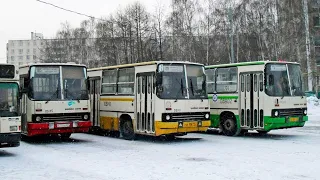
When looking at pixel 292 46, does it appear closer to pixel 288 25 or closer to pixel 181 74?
pixel 288 25

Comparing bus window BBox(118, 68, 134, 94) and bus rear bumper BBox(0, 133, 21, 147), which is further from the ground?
bus window BBox(118, 68, 134, 94)

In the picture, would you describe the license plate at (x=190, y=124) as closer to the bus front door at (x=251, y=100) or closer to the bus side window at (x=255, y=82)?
the bus front door at (x=251, y=100)

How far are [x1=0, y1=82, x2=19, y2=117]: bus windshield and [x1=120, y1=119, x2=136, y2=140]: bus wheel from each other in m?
5.25

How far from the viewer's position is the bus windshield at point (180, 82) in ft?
54.7

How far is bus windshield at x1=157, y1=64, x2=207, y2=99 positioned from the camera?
16672mm

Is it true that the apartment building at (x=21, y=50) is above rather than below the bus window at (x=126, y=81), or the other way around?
above

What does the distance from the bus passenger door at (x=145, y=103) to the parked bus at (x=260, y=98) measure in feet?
12.6

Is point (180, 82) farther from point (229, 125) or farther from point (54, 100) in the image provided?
point (54, 100)

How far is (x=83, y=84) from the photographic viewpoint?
1797 centimetres

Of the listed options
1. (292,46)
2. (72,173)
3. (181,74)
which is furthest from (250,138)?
(292,46)

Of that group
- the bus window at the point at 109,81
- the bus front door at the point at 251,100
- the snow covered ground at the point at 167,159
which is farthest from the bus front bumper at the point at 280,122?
the bus window at the point at 109,81

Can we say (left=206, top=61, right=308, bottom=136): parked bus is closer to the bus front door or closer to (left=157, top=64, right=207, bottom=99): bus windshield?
the bus front door

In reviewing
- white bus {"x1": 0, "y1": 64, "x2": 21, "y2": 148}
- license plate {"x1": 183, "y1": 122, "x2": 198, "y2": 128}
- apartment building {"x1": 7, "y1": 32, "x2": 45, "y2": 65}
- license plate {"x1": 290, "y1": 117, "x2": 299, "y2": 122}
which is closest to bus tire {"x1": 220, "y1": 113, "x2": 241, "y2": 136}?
license plate {"x1": 290, "y1": 117, "x2": 299, "y2": 122}

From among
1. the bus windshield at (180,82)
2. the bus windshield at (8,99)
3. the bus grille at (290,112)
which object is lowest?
the bus grille at (290,112)
